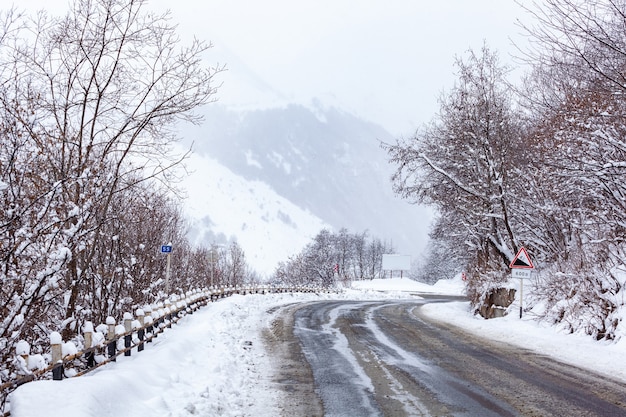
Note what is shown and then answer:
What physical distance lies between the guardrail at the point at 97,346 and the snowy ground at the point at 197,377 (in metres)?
0.25

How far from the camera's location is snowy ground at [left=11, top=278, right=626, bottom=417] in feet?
19.4

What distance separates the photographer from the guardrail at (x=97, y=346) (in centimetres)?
621

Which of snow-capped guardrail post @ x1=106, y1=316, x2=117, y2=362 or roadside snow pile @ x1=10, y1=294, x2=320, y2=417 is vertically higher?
snow-capped guardrail post @ x1=106, y1=316, x2=117, y2=362

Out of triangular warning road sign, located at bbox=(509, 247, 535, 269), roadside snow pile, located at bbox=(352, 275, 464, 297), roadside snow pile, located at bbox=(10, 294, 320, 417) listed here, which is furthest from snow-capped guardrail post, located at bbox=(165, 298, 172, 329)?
roadside snow pile, located at bbox=(352, 275, 464, 297)

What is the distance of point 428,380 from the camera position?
368 inches

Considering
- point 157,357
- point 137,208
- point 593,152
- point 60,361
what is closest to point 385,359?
point 157,357

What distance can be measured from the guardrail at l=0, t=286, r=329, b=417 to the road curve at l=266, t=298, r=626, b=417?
2.98 meters

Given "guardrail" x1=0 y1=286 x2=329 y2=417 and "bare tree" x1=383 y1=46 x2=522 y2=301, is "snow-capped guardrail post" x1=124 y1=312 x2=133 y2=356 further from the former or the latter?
"bare tree" x1=383 y1=46 x2=522 y2=301

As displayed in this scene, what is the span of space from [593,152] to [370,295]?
1519 inches

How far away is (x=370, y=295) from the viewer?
52.0 meters

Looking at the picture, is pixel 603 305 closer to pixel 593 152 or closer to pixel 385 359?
pixel 593 152

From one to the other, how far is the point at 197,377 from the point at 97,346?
1.70m

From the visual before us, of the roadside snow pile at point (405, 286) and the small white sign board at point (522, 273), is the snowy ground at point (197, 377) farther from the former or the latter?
the roadside snow pile at point (405, 286)

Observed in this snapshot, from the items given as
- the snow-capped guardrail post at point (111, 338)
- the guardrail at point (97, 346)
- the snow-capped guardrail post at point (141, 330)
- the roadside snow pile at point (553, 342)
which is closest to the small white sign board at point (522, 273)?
the roadside snow pile at point (553, 342)
